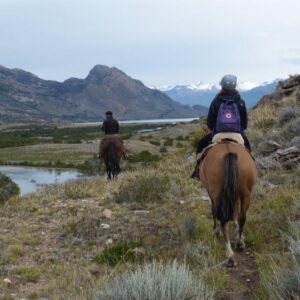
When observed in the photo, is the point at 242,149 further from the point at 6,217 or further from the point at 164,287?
the point at 6,217

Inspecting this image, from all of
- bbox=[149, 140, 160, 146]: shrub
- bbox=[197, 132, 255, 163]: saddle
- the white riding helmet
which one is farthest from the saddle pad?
bbox=[149, 140, 160, 146]: shrub

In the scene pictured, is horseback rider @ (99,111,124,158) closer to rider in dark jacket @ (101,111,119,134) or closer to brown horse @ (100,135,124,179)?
rider in dark jacket @ (101,111,119,134)

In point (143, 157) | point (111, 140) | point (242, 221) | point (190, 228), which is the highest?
point (111, 140)

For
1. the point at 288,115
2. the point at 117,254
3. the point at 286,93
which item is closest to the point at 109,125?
the point at 288,115

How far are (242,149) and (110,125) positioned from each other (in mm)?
10559

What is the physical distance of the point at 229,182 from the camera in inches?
261

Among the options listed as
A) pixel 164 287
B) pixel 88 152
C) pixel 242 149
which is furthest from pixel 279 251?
pixel 88 152

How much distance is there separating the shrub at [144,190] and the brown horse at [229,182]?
13.7 ft

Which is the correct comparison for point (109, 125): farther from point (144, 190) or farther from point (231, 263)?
point (231, 263)

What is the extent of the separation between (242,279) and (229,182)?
46.2 inches

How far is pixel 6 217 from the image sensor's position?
1075 centimetres

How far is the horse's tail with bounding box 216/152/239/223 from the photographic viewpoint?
6.62 m

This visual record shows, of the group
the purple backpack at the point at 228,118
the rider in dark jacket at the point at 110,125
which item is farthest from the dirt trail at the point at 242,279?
the rider in dark jacket at the point at 110,125

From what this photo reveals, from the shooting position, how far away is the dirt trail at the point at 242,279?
5.49 m
